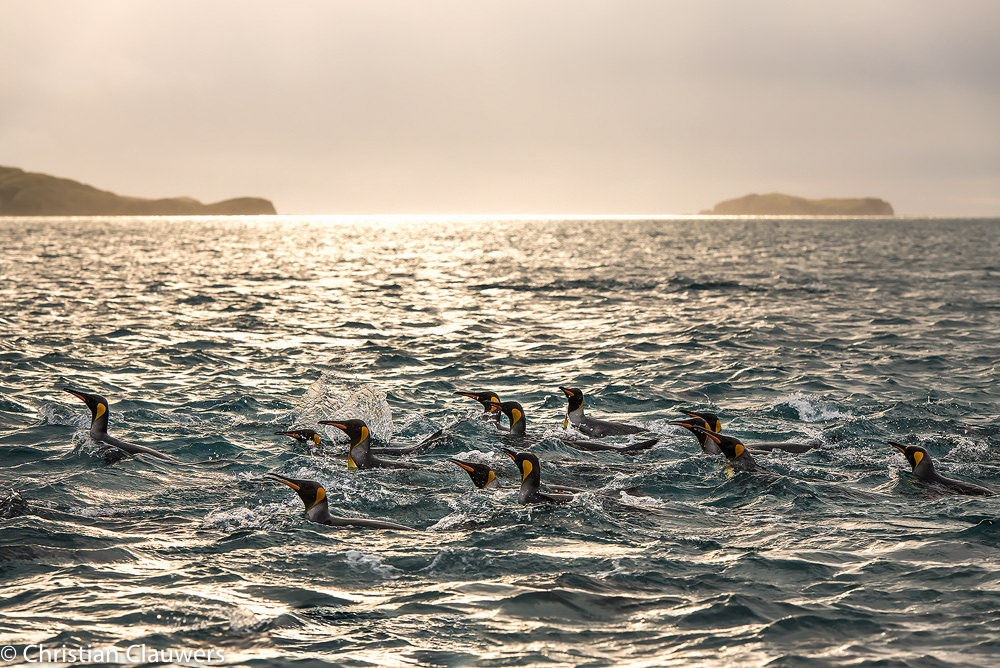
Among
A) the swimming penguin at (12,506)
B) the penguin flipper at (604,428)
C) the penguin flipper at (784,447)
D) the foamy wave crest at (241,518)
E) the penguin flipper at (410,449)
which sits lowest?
the foamy wave crest at (241,518)

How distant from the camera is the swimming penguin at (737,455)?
11695 millimetres

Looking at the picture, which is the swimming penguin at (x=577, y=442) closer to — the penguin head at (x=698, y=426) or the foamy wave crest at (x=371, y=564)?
the penguin head at (x=698, y=426)

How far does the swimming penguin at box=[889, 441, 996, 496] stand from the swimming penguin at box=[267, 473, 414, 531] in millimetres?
6593

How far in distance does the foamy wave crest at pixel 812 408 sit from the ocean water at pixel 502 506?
6cm

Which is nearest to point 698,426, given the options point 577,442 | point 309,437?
point 577,442

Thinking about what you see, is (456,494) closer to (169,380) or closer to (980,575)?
(980,575)

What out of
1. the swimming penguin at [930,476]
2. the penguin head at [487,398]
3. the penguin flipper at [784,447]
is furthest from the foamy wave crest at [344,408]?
the swimming penguin at [930,476]

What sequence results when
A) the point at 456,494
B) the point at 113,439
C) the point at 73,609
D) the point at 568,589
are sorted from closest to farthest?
the point at 73,609, the point at 568,589, the point at 456,494, the point at 113,439

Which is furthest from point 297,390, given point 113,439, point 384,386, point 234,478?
point 234,478

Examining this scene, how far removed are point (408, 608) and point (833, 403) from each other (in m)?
11.5

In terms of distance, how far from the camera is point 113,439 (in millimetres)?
12664

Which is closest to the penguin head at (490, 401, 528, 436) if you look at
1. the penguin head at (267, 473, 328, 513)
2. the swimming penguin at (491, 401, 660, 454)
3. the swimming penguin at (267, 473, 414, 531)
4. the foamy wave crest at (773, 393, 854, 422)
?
the swimming penguin at (491, 401, 660, 454)

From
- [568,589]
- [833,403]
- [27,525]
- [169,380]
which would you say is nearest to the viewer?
[568,589]

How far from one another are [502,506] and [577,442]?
11.4 feet
